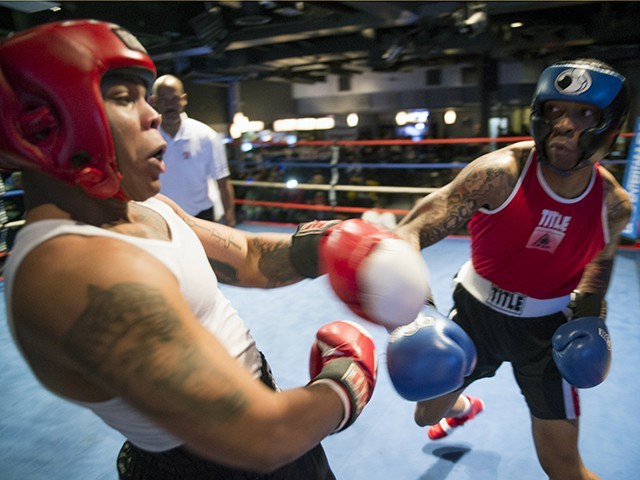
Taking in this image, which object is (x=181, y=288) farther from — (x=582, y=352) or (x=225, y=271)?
(x=582, y=352)

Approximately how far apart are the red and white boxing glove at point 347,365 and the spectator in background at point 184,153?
89.9 inches

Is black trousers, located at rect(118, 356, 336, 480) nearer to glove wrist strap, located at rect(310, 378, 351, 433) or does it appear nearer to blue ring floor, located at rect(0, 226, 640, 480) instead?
glove wrist strap, located at rect(310, 378, 351, 433)

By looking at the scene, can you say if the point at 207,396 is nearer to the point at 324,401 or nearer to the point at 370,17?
the point at 324,401

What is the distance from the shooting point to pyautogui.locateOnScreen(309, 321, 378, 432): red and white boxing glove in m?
0.77

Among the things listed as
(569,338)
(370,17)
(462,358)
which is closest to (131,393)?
(462,358)

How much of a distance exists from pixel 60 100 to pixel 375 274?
1.73 feet

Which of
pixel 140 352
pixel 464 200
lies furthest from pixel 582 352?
pixel 140 352

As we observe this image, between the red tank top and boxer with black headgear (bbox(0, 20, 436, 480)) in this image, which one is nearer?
boxer with black headgear (bbox(0, 20, 436, 480))

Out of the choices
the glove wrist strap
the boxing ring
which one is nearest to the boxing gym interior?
the boxing ring

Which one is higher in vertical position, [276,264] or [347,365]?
[276,264]

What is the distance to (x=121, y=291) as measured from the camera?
0.59 m

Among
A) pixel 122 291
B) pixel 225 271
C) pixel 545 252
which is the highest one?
pixel 122 291

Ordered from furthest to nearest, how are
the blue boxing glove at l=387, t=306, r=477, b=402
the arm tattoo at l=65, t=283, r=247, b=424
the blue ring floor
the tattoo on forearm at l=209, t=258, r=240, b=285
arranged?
the blue ring floor < the blue boxing glove at l=387, t=306, r=477, b=402 < the tattoo on forearm at l=209, t=258, r=240, b=285 < the arm tattoo at l=65, t=283, r=247, b=424

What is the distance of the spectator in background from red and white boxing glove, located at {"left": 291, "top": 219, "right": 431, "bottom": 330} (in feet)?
7.73
